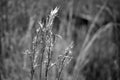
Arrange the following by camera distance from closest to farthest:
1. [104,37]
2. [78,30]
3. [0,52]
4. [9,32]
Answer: [0,52], [9,32], [104,37], [78,30]

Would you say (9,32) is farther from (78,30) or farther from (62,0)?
(62,0)

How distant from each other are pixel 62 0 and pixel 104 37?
2.75 metres

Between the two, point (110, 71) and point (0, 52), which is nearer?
point (0, 52)

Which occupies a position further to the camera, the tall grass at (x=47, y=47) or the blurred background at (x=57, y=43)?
the blurred background at (x=57, y=43)

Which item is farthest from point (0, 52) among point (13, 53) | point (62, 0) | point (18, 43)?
point (62, 0)

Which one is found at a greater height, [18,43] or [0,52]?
[18,43]

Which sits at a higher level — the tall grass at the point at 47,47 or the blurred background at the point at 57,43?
the blurred background at the point at 57,43

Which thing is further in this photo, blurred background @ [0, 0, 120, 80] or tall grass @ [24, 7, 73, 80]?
blurred background @ [0, 0, 120, 80]

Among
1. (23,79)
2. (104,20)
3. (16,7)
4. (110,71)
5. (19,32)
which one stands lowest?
(23,79)

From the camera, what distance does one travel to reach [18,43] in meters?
2.68

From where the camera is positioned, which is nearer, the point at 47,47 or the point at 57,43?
the point at 47,47

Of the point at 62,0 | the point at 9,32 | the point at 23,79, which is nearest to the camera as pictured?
the point at 62,0

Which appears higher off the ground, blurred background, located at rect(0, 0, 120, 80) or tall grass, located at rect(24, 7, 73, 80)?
blurred background, located at rect(0, 0, 120, 80)

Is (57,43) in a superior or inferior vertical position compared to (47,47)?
superior
